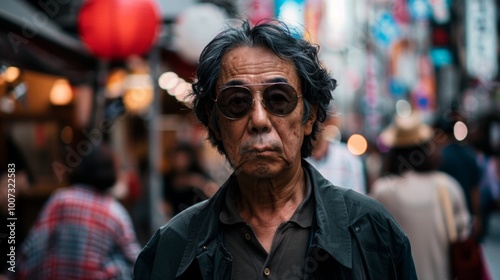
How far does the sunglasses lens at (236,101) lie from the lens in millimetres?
2504

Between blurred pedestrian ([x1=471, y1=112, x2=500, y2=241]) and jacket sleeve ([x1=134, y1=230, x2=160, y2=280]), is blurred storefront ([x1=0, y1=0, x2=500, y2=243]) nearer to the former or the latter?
jacket sleeve ([x1=134, y1=230, x2=160, y2=280])

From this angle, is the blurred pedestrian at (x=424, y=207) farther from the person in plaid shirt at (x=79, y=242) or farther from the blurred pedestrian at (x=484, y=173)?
the person in plaid shirt at (x=79, y=242)

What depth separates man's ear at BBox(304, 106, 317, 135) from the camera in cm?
266

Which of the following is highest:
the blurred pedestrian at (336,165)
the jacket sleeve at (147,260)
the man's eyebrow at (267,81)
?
the man's eyebrow at (267,81)

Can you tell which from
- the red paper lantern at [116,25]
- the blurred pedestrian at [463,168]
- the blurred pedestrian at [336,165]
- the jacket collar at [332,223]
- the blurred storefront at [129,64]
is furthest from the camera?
the blurred pedestrian at [463,168]

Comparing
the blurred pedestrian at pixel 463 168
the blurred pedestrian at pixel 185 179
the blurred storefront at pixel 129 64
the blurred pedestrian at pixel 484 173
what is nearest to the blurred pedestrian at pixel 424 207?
the blurred storefront at pixel 129 64

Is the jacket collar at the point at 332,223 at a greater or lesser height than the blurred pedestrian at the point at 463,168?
greater

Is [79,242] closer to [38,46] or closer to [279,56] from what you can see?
[279,56]

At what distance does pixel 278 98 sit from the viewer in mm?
2506

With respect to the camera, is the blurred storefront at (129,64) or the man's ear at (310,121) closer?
the man's ear at (310,121)

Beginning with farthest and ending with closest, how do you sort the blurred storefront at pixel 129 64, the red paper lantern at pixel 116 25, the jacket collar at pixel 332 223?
the blurred storefront at pixel 129 64 < the red paper lantern at pixel 116 25 < the jacket collar at pixel 332 223

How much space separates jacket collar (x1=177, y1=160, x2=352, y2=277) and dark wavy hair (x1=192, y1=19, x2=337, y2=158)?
22 cm

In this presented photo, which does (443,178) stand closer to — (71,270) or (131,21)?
(71,270)

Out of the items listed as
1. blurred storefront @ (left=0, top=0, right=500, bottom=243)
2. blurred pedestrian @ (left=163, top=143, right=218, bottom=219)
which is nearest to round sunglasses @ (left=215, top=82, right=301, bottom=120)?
blurred storefront @ (left=0, top=0, right=500, bottom=243)
